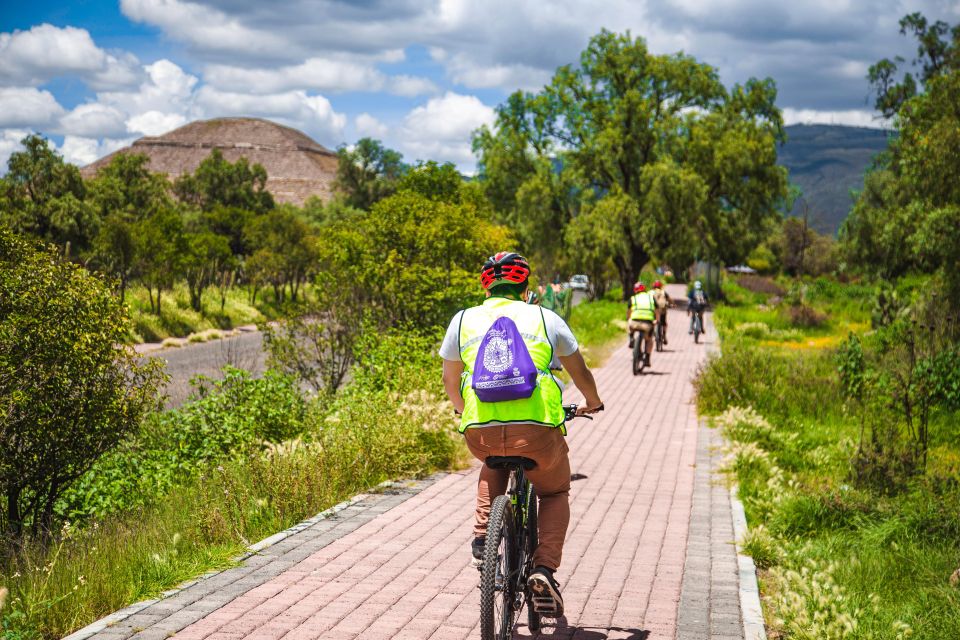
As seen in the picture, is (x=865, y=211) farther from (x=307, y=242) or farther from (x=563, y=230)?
(x=307, y=242)

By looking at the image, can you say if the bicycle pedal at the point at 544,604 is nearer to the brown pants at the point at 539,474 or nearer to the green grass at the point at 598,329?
the brown pants at the point at 539,474

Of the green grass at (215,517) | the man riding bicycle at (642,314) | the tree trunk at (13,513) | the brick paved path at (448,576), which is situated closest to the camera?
the brick paved path at (448,576)

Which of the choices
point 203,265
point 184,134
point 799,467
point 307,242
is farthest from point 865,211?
point 184,134

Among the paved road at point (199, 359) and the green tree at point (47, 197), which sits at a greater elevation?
the green tree at point (47, 197)

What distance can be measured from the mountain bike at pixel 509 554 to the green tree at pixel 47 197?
42.1 meters

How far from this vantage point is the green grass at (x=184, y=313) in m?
37.0

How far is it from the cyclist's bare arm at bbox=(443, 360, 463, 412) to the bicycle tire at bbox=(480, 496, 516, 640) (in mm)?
620

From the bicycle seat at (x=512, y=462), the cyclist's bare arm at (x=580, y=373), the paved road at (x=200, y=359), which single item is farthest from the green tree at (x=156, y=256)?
the bicycle seat at (x=512, y=462)

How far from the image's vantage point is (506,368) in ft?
13.7

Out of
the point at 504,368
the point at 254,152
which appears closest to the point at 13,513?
the point at 504,368

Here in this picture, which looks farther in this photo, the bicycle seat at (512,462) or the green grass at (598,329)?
the green grass at (598,329)

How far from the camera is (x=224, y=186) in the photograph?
77062 mm

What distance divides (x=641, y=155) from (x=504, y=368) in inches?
1754

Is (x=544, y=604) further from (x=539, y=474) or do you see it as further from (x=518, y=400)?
(x=518, y=400)
